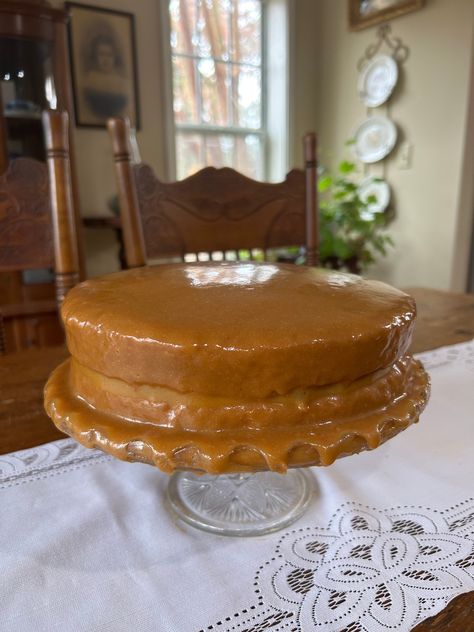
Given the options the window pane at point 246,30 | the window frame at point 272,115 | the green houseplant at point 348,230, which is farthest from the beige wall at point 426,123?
the window pane at point 246,30

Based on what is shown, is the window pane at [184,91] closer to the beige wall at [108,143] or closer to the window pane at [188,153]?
the window pane at [188,153]

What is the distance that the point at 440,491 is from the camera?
446mm

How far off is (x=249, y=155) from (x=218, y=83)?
472mm

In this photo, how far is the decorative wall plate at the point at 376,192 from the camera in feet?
9.03

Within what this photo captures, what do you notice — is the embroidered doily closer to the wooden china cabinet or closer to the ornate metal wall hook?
the wooden china cabinet

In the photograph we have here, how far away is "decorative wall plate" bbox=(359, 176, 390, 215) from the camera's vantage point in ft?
9.03

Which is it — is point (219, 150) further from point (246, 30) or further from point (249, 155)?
point (246, 30)

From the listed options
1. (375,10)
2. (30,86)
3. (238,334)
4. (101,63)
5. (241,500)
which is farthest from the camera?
(375,10)

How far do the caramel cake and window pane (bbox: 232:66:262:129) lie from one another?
2.90m

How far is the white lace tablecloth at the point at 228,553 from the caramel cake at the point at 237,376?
0.09 m

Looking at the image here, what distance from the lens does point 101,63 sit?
91.0 inches

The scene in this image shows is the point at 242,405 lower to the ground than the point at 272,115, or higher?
lower

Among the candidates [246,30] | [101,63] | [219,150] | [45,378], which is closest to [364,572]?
[45,378]

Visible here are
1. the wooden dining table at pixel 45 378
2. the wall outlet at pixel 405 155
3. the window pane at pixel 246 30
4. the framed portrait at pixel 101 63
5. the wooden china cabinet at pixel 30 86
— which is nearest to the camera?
the wooden dining table at pixel 45 378
